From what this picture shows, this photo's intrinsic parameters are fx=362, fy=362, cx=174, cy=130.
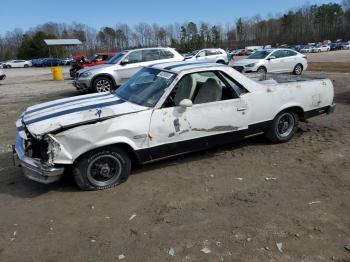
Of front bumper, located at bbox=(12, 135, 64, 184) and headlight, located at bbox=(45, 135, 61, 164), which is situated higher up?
headlight, located at bbox=(45, 135, 61, 164)

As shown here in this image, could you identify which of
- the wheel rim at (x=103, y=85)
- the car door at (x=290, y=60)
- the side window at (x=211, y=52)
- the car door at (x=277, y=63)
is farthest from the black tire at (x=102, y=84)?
the side window at (x=211, y=52)

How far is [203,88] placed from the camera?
568cm

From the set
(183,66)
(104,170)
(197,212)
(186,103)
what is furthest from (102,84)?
(197,212)

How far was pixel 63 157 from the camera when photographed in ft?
14.8

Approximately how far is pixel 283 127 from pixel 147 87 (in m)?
2.65

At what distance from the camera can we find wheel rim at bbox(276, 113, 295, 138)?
21.2 feet

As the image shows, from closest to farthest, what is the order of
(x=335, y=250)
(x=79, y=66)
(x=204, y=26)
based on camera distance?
(x=335, y=250) → (x=79, y=66) → (x=204, y=26)

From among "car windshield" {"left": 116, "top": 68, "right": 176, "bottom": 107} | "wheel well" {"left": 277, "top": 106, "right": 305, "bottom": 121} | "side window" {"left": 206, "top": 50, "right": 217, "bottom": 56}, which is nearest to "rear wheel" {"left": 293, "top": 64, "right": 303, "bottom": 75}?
"side window" {"left": 206, "top": 50, "right": 217, "bottom": 56}

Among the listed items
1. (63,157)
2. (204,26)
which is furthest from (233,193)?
(204,26)

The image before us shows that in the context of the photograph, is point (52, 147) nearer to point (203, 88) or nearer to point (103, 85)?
point (203, 88)

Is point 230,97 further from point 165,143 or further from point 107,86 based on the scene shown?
point 107,86

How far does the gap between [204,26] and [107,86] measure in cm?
9284

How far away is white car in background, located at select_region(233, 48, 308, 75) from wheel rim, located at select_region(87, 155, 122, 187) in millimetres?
13786

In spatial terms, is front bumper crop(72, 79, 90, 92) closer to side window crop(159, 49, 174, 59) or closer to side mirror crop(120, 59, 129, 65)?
side mirror crop(120, 59, 129, 65)
